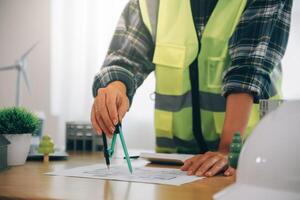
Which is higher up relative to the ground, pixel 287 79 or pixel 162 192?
pixel 287 79

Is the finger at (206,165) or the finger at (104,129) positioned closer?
the finger at (206,165)

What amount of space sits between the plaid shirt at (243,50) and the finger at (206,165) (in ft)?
1.37

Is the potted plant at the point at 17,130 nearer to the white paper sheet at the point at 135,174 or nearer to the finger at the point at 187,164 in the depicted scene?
the white paper sheet at the point at 135,174

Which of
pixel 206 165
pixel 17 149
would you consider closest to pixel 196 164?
pixel 206 165

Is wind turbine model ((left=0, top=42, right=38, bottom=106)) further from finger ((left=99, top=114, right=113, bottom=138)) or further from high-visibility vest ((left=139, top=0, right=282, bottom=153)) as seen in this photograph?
finger ((left=99, top=114, right=113, bottom=138))

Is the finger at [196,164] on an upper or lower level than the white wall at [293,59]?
lower

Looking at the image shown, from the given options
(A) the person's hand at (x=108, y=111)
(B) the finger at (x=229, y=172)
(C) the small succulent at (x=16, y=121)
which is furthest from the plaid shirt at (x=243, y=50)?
(B) the finger at (x=229, y=172)

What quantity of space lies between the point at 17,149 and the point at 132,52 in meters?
0.68

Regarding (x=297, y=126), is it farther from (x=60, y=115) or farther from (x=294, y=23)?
(x=60, y=115)

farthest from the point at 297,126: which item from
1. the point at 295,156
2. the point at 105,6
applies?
the point at 105,6

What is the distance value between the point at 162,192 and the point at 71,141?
83cm

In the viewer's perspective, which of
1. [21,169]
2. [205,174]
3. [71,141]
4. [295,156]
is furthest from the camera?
[71,141]

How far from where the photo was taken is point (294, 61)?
5.16ft

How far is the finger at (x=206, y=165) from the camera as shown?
36.1 inches
